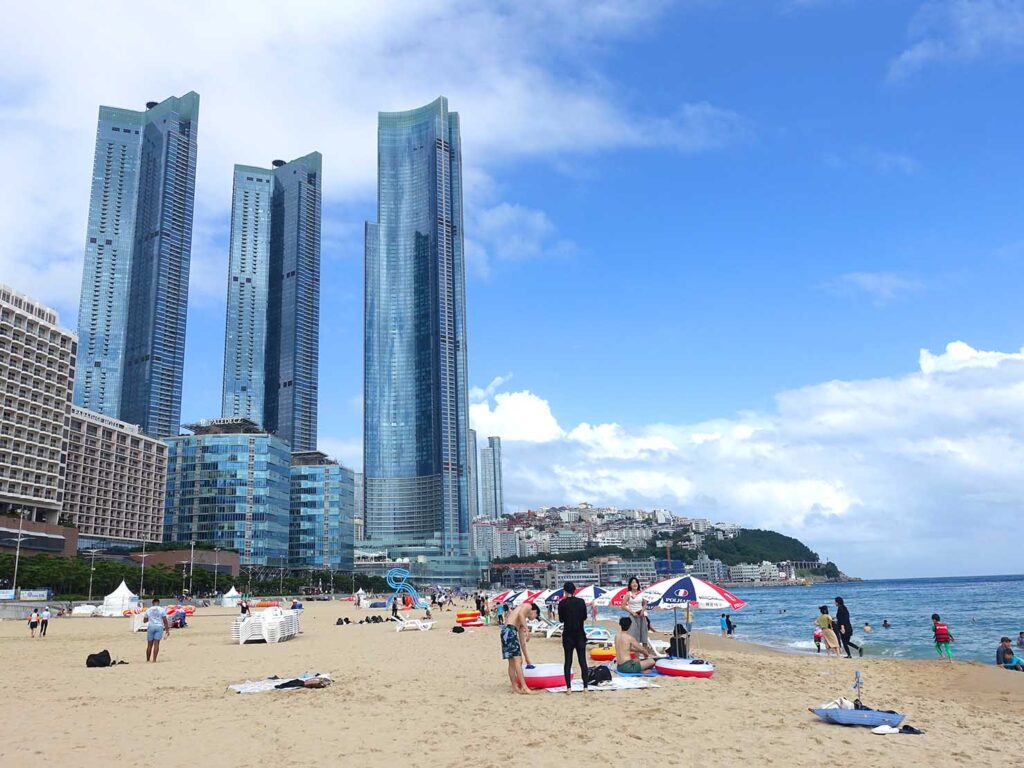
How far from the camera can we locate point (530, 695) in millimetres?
12992

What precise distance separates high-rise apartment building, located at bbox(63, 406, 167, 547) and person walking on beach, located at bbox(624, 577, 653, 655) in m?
114

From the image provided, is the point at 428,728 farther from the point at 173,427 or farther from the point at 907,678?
the point at 173,427

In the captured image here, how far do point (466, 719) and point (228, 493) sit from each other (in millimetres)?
145729

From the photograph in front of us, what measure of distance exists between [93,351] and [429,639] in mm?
194301

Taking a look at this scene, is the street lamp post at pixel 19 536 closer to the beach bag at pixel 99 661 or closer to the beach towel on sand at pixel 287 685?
the beach bag at pixel 99 661

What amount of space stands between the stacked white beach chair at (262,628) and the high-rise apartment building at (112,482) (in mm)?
96325

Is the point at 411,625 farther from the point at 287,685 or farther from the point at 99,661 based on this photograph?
the point at 287,685

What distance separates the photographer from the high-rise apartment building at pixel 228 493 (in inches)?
5714

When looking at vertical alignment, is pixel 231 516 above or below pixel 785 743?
above

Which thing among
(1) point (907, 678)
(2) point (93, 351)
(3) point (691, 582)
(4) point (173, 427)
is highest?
(2) point (93, 351)

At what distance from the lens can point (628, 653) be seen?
15.5 metres

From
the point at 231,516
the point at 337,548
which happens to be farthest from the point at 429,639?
the point at 337,548

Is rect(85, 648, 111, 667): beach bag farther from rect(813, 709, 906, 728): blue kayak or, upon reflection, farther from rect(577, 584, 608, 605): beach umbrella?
rect(577, 584, 608, 605): beach umbrella

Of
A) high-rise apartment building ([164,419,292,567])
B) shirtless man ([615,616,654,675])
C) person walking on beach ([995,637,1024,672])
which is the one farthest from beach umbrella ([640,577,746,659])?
high-rise apartment building ([164,419,292,567])
